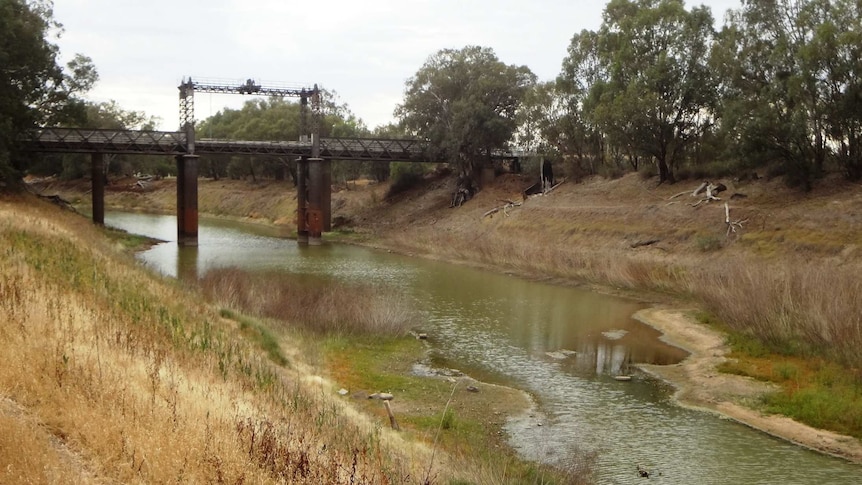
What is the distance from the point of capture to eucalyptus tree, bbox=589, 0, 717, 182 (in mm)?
52000

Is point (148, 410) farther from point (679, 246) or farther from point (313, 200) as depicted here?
point (313, 200)

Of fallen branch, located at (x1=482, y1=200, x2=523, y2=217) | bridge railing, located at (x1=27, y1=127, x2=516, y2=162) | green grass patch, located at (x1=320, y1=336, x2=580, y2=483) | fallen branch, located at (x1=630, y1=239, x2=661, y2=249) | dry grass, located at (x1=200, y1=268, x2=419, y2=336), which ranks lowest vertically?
green grass patch, located at (x1=320, y1=336, x2=580, y2=483)

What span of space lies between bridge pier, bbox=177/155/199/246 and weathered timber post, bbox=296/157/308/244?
9564 millimetres

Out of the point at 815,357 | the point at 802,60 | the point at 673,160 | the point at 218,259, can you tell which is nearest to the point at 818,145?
the point at 802,60

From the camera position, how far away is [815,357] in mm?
22688

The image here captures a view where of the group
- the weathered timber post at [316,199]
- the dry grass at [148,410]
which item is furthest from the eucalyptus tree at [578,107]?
the dry grass at [148,410]

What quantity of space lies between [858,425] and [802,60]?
27.1 meters

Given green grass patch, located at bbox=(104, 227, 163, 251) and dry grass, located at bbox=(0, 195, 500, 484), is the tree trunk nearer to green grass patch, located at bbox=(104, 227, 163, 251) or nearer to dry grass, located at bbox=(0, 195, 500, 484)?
green grass patch, located at bbox=(104, 227, 163, 251)

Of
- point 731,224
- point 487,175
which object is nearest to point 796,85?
point 731,224

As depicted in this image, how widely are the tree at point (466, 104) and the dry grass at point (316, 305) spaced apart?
1422 inches

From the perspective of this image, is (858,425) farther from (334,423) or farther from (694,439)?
(334,423)

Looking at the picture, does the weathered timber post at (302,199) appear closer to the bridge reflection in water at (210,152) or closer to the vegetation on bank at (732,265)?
the bridge reflection in water at (210,152)

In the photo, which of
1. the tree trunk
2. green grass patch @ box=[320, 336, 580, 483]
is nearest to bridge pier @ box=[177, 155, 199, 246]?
the tree trunk

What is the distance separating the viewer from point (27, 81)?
53219 millimetres
